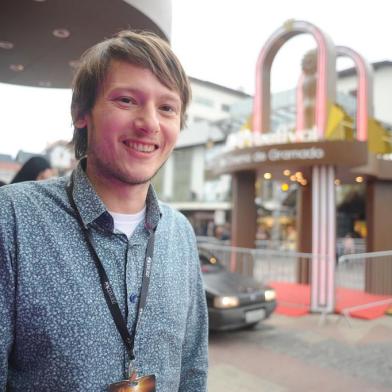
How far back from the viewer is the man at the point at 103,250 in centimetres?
114

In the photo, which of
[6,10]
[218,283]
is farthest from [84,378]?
[218,283]

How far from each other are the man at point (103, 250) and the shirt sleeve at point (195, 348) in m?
0.15

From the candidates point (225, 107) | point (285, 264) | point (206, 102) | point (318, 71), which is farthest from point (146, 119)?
point (225, 107)

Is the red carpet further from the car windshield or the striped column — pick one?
the car windshield

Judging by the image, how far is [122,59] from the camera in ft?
4.45

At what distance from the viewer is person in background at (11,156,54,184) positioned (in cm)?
372

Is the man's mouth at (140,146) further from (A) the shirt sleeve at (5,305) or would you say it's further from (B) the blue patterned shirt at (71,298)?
(A) the shirt sleeve at (5,305)

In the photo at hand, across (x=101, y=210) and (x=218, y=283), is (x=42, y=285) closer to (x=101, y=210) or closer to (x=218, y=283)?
(x=101, y=210)

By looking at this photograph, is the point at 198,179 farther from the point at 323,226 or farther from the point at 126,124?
the point at 126,124

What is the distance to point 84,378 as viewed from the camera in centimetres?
115

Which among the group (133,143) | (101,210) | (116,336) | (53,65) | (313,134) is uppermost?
(313,134)

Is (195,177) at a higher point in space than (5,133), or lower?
higher

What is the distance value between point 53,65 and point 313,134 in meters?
6.43

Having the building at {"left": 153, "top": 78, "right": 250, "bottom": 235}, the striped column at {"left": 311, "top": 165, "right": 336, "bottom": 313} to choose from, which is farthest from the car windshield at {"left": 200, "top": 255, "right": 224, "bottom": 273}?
the building at {"left": 153, "top": 78, "right": 250, "bottom": 235}
